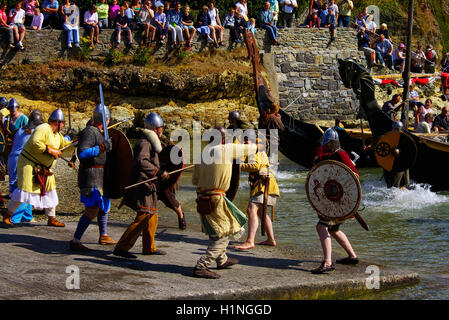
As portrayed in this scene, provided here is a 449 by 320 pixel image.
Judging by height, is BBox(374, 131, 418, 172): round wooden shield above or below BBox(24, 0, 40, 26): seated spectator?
below

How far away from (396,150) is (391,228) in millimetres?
2411

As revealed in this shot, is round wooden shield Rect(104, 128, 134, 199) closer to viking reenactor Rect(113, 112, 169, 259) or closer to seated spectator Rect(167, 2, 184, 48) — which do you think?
viking reenactor Rect(113, 112, 169, 259)

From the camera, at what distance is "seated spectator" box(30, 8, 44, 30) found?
21.1 meters

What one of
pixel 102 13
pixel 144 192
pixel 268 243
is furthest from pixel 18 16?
pixel 144 192

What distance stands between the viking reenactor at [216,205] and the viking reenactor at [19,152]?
334 centimetres

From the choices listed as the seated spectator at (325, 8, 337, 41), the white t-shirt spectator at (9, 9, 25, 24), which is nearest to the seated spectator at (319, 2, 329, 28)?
the seated spectator at (325, 8, 337, 41)

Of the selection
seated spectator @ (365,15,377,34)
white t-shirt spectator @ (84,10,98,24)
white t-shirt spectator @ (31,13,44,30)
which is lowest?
white t-shirt spectator @ (31,13,44,30)

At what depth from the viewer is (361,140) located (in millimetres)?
17375

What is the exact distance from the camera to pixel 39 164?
856cm

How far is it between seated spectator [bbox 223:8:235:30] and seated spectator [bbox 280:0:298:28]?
6.71ft

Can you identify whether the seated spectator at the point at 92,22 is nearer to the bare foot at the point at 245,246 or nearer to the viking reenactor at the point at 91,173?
the viking reenactor at the point at 91,173

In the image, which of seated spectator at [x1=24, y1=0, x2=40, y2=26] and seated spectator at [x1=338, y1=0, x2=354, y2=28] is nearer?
seated spectator at [x1=24, y1=0, x2=40, y2=26]

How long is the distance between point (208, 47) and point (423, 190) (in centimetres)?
1162
